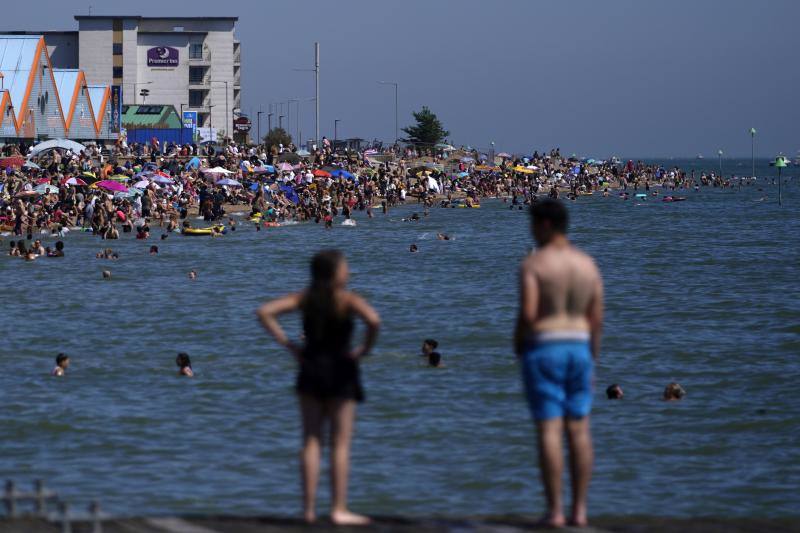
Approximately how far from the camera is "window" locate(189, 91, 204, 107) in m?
121

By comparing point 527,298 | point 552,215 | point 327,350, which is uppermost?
point 552,215

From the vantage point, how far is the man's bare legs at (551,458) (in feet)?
25.6

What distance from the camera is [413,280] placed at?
38.6 meters

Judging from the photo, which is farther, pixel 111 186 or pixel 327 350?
pixel 111 186

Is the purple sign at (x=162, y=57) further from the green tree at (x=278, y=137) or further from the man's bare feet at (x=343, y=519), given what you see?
the man's bare feet at (x=343, y=519)

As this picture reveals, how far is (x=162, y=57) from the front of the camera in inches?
4697

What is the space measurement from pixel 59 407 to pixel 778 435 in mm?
9637

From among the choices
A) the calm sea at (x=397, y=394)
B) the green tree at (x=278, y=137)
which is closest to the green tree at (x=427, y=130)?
the green tree at (x=278, y=137)

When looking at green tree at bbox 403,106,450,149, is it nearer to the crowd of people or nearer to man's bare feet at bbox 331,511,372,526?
the crowd of people

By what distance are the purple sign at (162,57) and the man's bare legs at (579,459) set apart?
377 ft

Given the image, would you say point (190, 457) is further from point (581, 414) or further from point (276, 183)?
point (276, 183)

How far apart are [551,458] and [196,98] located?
116580 mm

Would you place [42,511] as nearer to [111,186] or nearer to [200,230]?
[200,230]

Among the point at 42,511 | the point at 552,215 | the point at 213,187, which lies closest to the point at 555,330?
the point at 552,215
